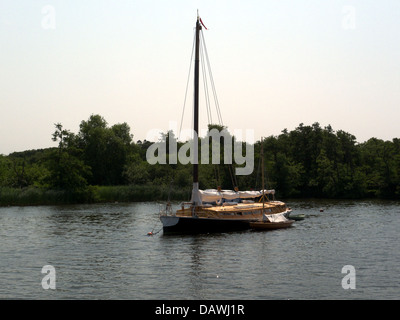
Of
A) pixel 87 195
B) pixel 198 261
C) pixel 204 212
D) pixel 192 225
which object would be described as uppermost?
pixel 204 212

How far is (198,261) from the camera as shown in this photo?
39.4m

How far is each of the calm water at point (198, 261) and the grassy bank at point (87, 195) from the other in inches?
1406

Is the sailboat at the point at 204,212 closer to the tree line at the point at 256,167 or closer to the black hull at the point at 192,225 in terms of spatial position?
the black hull at the point at 192,225

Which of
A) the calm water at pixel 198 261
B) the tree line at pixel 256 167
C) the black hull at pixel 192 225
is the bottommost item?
the calm water at pixel 198 261

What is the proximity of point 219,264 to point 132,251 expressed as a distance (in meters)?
10.0

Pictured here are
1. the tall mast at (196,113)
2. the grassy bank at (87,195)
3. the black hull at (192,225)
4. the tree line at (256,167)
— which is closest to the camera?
the black hull at (192,225)

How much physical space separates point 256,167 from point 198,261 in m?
103

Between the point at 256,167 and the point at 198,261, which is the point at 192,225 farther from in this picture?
the point at 256,167

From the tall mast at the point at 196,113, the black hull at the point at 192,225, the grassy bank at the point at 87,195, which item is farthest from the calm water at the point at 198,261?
the grassy bank at the point at 87,195

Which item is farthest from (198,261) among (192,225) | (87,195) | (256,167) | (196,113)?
(256,167)

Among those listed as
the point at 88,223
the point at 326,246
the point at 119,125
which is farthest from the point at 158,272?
the point at 119,125

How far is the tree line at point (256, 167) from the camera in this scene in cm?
11906

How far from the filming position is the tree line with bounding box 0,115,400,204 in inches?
4688

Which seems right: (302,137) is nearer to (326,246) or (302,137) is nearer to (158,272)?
(326,246)
